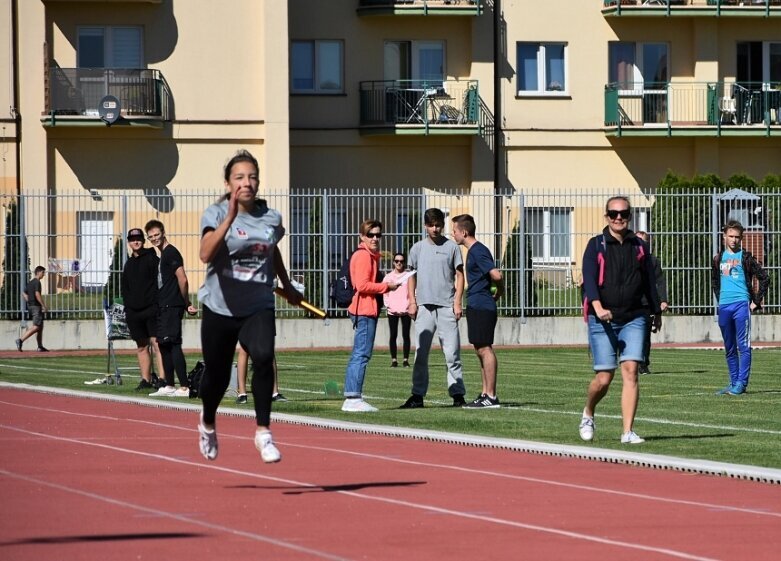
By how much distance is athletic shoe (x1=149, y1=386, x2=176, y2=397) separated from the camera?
65.2ft

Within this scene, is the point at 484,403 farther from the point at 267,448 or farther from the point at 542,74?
the point at 542,74

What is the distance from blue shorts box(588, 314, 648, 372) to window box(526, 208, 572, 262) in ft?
68.0

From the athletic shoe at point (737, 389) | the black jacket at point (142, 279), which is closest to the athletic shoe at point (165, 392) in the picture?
the black jacket at point (142, 279)

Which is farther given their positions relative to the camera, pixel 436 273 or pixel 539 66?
pixel 539 66

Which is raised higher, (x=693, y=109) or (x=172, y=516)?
(x=693, y=109)

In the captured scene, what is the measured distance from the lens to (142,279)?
2034 cm

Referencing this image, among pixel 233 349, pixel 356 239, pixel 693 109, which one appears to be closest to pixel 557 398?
pixel 233 349

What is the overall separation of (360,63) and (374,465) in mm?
36722

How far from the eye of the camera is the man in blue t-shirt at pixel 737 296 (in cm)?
2000

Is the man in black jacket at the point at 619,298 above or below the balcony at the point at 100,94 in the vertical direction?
below

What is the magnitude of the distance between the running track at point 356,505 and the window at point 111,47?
3218 cm

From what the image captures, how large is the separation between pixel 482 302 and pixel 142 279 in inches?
182

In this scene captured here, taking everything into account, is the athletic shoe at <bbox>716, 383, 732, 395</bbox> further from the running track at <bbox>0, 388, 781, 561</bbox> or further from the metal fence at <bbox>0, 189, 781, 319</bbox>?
the metal fence at <bbox>0, 189, 781, 319</bbox>

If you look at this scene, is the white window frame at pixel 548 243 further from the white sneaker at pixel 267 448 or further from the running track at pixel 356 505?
the white sneaker at pixel 267 448
